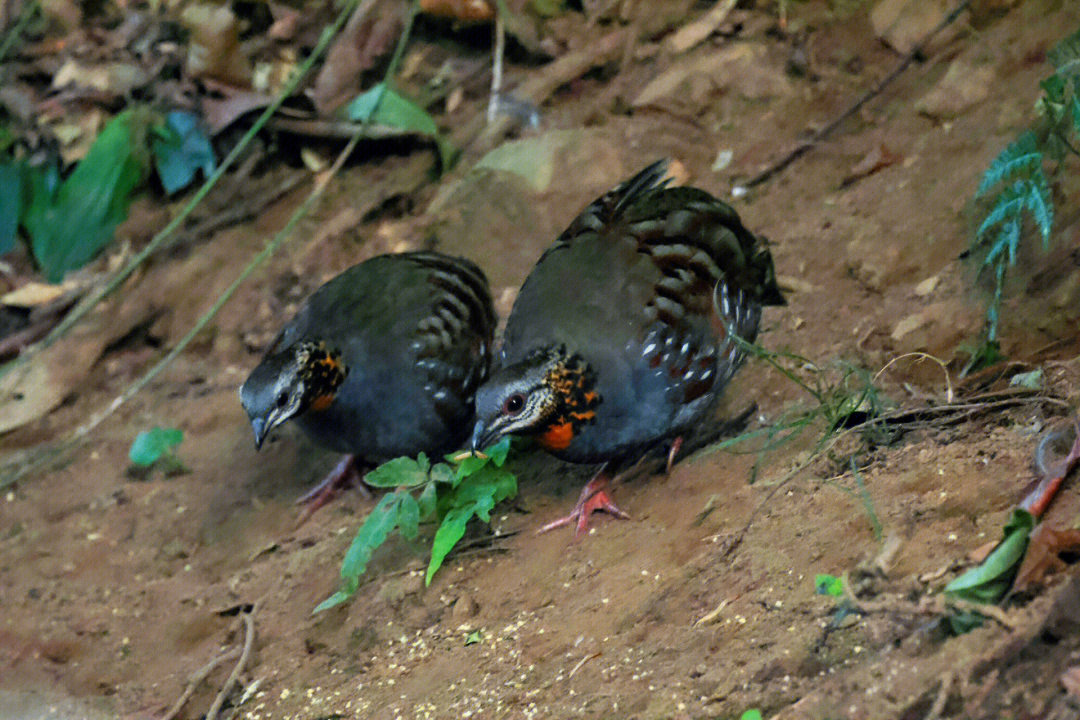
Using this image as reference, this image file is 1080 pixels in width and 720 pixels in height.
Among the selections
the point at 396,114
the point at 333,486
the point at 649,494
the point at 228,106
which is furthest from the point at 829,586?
the point at 228,106

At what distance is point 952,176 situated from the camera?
4754 millimetres

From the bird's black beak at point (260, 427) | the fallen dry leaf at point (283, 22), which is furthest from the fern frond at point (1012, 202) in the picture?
the fallen dry leaf at point (283, 22)

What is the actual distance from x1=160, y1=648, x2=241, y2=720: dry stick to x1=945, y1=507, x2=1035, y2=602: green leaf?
262 centimetres

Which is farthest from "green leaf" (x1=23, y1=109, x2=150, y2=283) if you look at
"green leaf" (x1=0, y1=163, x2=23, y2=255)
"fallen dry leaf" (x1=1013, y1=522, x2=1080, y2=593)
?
"fallen dry leaf" (x1=1013, y1=522, x2=1080, y2=593)

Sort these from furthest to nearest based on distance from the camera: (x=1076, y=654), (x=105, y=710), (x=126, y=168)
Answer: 1. (x=126, y=168)
2. (x=105, y=710)
3. (x=1076, y=654)

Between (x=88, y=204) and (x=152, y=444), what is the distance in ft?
7.99

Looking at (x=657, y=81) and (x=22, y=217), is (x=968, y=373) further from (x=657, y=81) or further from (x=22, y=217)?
(x=22, y=217)

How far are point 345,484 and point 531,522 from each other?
4.06ft

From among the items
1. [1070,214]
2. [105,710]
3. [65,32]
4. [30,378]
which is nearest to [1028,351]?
[1070,214]

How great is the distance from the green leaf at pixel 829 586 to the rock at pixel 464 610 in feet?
4.27

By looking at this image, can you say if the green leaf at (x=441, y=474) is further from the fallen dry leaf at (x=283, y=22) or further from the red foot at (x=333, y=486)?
the fallen dry leaf at (x=283, y=22)

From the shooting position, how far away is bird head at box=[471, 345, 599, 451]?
143 inches

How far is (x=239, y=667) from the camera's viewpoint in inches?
141

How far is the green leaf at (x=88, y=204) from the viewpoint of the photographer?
6.51 meters
